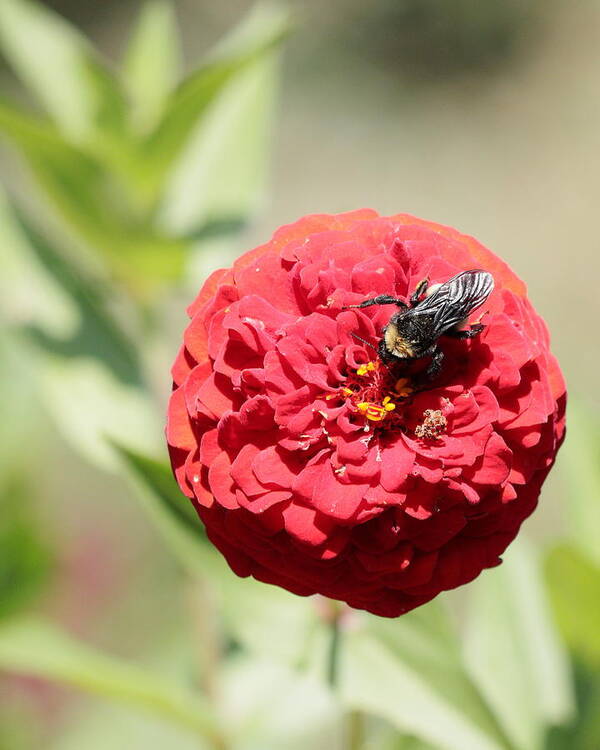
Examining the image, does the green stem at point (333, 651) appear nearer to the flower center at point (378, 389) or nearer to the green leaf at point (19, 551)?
the flower center at point (378, 389)

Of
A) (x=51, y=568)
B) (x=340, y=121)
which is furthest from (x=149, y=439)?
(x=340, y=121)

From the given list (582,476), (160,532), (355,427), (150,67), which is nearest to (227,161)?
(150,67)

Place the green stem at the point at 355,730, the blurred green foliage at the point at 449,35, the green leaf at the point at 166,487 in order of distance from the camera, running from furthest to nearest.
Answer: the blurred green foliage at the point at 449,35 < the green stem at the point at 355,730 < the green leaf at the point at 166,487

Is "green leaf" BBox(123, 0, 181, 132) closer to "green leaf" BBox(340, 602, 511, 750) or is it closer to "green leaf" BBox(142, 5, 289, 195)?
"green leaf" BBox(142, 5, 289, 195)

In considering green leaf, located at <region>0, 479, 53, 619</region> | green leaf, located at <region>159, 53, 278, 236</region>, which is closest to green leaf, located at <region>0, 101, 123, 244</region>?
green leaf, located at <region>159, 53, 278, 236</region>

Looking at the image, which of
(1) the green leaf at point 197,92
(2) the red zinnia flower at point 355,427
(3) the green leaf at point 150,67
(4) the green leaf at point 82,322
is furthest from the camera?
(3) the green leaf at point 150,67

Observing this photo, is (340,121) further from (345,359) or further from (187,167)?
(345,359)

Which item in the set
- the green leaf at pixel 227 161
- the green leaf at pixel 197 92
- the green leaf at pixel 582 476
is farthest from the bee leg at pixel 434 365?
the green leaf at pixel 227 161
